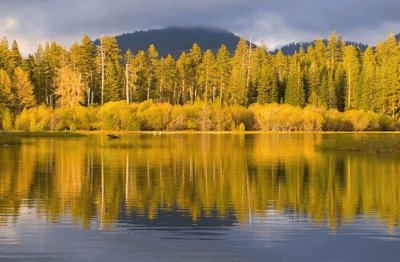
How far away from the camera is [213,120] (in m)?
85.5

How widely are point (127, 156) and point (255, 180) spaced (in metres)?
14.3

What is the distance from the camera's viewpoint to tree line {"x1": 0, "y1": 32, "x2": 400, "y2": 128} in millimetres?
90875

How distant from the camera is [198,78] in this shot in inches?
4454

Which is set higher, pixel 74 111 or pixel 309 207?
pixel 74 111

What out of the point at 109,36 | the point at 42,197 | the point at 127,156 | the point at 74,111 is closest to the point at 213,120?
the point at 74,111

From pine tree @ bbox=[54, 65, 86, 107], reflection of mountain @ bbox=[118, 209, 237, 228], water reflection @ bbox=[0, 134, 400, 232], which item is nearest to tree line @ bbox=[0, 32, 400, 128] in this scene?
pine tree @ bbox=[54, 65, 86, 107]

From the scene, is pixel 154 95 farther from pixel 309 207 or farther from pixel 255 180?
pixel 309 207

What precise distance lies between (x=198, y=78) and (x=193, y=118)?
2896 centimetres

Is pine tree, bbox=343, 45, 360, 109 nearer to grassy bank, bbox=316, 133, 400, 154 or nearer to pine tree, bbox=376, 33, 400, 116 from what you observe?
pine tree, bbox=376, 33, 400, 116

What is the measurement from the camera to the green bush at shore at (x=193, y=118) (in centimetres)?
7769

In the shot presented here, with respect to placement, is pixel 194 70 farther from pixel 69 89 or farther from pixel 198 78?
pixel 69 89

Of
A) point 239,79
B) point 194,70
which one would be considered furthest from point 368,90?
point 194,70

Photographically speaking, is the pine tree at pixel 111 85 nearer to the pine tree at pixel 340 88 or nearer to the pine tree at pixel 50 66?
the pine tree at pixel 50 66

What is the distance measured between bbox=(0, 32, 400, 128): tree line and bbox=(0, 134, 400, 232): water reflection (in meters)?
54.0
